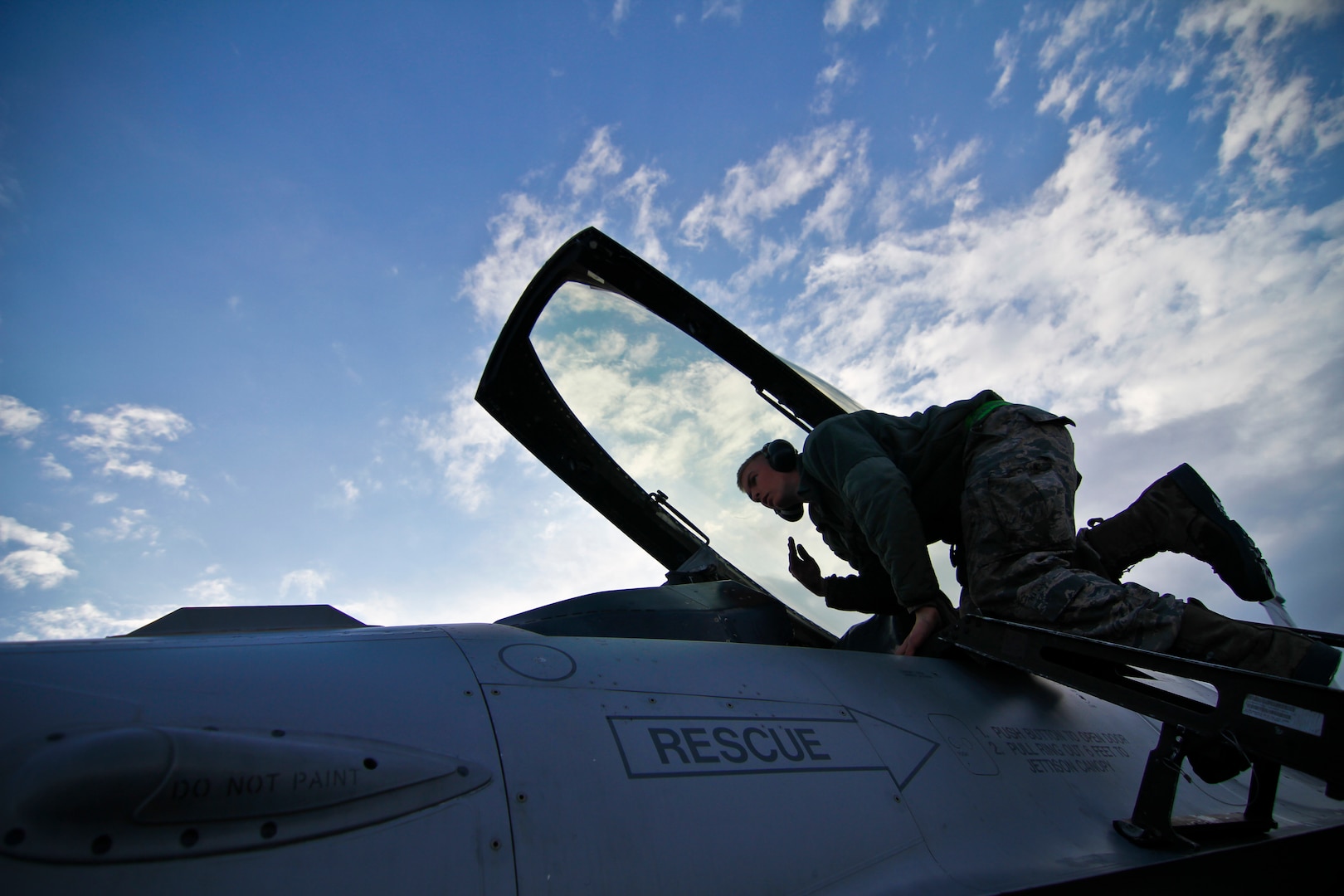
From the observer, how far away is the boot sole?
2246 millimetres

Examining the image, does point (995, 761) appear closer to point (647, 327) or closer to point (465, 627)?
point (465, 627)

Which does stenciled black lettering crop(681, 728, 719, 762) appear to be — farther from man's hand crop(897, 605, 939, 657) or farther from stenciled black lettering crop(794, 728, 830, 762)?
man's hand crop(897, 605, 939, 657)

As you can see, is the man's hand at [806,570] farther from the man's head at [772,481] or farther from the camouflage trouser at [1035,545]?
the camouflage trouser at [1035,545]

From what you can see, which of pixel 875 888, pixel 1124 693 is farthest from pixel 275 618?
pixel 1124 693

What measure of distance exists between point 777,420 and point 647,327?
31.7 inches

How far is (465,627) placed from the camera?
1.51 meters

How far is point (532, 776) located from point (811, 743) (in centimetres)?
64

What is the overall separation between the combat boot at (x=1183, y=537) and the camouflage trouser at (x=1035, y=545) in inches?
17.3

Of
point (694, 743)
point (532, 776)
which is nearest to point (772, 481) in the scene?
point (694, 743)

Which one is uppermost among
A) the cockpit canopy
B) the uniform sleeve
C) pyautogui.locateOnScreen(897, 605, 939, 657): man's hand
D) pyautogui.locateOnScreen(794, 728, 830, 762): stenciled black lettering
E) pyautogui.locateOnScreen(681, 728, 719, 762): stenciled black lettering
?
the cockpit canopy

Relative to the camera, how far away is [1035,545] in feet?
6.51

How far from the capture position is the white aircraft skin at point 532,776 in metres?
0.81

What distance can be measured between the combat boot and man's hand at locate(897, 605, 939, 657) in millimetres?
926

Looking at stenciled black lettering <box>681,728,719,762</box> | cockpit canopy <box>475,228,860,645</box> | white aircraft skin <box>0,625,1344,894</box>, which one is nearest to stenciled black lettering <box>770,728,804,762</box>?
white aircraft skin <box>0,625,1344,894</box>
